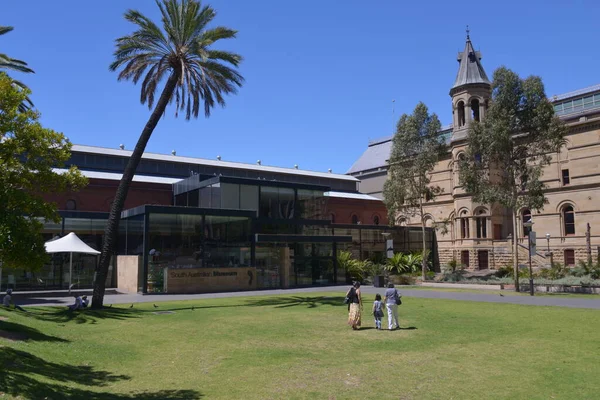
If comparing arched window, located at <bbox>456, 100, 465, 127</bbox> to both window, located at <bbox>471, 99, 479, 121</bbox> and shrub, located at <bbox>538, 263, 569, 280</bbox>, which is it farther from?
shrub, located at <bbox>538, 263, 569, 280</bbox>

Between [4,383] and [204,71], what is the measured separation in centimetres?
2083

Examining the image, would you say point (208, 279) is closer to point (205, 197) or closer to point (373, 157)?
point (205, 197)

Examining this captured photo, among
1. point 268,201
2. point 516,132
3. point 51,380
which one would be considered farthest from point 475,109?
point 51,380

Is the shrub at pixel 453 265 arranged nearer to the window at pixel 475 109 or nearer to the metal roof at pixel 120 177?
the window at pixel 475 109

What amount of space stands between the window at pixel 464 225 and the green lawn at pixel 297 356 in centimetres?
3047

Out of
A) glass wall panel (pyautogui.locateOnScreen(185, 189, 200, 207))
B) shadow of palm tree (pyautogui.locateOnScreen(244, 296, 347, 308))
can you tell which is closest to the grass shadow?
shadow of palm tree (pyautogui.locateOnScreen(244, 296, 347, 308))

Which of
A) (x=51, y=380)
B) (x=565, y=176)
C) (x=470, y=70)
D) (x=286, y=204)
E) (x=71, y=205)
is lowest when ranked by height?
(x=51, y=380)

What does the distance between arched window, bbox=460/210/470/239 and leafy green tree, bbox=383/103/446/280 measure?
19.6ft

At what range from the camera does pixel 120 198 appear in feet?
83.7

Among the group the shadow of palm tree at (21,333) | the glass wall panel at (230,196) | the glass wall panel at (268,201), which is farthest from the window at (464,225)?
the shadow of palm tree at (21,333)

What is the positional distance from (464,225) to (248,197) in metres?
25.2

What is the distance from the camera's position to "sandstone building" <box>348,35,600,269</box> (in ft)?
146

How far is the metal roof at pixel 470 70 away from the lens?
173 feet

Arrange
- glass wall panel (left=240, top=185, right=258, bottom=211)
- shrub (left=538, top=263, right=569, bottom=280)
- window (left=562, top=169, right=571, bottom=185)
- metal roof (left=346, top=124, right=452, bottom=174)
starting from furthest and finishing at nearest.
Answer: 1. metal roof (left=346, top=124, right=452, bottom=174)
2. window (left=562, top=169, right=571, bottom=185)
3. glass wall panel (left=240, top=185, right=258, bottom=211)
4. shrub (left=538, top=263, right=569, bottom=280)
